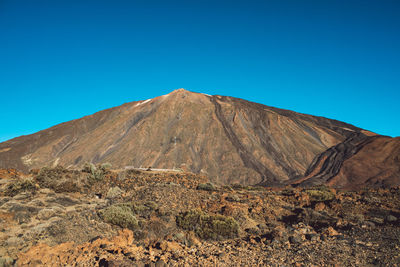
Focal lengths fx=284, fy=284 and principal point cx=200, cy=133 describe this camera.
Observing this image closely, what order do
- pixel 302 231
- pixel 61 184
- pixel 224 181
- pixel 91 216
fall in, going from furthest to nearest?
pixel 224 181 < pixel 61 184 < pixel 91 216 < pixel 302 231

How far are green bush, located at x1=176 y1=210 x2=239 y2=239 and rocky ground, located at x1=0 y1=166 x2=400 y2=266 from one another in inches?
→ 1.4

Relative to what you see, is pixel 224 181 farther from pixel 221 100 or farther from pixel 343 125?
pixel 343 125

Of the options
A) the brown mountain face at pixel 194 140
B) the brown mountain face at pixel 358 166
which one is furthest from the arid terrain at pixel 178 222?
the brown mountain face at pixel 194 140

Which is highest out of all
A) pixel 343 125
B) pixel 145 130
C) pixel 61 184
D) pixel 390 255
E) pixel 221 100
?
pixel 221 100

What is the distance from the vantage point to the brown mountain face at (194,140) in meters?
51.5

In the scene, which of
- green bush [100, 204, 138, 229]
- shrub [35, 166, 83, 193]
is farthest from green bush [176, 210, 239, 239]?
shrub [35, 166, 83, 193]

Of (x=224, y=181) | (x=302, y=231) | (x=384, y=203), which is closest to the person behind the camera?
(x=302, y=231)

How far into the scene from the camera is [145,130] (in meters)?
61.9

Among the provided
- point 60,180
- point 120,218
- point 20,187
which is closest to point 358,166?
point 60,180

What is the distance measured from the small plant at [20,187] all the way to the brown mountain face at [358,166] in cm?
3602

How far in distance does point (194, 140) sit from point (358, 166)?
29899mm

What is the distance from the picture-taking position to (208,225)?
32.5 ft

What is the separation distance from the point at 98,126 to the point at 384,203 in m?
70.3

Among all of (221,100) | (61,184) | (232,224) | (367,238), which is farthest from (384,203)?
(221,100)
